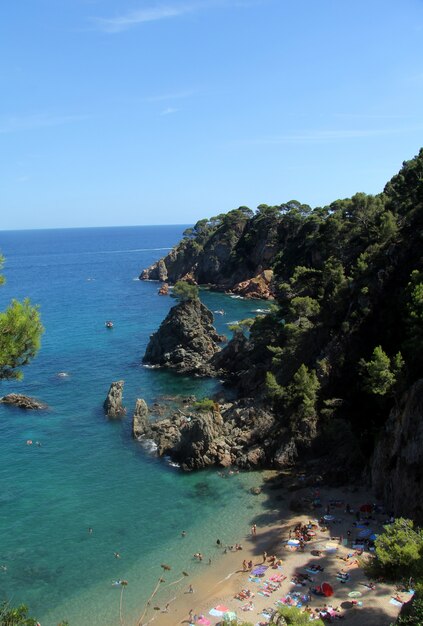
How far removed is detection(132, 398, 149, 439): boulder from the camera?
158 feet

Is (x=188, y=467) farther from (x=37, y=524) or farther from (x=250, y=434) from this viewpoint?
(x=37, y=524)

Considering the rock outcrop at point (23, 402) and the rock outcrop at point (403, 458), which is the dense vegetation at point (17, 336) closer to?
the rock outcrop at point (403, 458)

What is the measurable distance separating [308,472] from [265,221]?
312ft

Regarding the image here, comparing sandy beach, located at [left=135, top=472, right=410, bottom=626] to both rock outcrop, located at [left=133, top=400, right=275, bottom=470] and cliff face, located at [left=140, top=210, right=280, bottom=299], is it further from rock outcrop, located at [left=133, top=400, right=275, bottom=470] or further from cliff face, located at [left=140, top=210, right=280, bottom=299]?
cliff face, located at [left=140, top=210, right=280, bottom=299]

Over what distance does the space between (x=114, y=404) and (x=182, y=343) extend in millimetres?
20231

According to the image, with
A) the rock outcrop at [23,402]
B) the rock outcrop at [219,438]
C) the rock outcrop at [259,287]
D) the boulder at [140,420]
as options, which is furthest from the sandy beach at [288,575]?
the rock outcrop at [259,287]

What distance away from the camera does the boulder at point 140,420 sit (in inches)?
1900

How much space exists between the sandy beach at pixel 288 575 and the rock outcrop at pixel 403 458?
5.77 ft

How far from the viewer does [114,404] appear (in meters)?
53.5

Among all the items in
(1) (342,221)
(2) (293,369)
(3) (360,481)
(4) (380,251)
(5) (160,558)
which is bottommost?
(5) (160,558)

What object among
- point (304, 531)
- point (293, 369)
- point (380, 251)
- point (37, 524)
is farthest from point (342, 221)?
point (37, 524)

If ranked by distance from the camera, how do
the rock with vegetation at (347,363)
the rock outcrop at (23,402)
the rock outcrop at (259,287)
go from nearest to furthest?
the rock with vegetation at (347,363), the rock outcrop at (23,402), the rock outcrop at (259,287)

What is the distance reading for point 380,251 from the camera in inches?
1875

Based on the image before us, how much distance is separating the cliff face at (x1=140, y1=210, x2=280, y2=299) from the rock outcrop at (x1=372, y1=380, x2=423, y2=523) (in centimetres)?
8192
